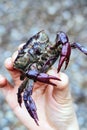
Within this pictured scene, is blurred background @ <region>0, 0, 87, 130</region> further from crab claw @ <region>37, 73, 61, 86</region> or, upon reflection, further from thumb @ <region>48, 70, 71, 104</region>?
crab claw @ <region>37, 73, 61, 86</region>

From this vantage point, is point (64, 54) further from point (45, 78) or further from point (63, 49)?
point (45, 78)

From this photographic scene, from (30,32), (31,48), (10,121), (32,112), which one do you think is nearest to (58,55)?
(31,48)

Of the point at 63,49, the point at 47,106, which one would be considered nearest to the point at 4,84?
the point at 47,106

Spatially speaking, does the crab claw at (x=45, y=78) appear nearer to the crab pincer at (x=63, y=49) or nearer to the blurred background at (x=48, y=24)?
the crab pincer at (x=63, y=49)

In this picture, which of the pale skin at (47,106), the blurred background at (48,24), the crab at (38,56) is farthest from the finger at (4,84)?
the blurred background at (48,24)

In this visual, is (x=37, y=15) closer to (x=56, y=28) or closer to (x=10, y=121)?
(x=56, y=28)

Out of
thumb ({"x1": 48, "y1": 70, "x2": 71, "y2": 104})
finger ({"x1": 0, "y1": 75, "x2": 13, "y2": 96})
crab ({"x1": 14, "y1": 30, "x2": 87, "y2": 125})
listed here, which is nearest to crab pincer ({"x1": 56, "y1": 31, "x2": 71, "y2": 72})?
crab ({"x1": 14, "y1": 30, "x2": 87, "y2": 125})
